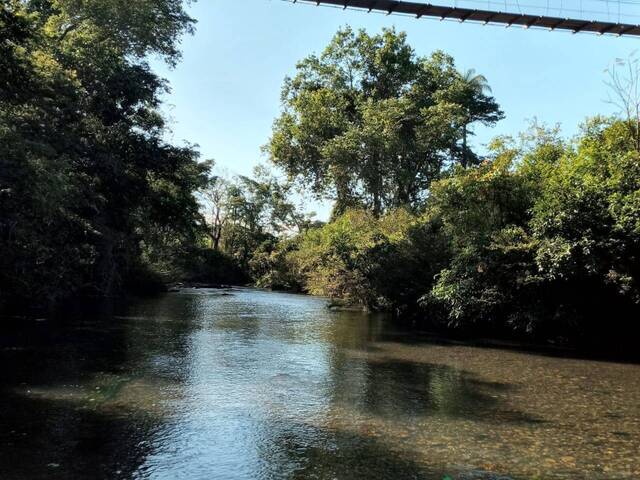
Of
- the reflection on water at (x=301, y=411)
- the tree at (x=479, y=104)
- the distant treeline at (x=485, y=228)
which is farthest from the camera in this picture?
the tree at (x=479, y=104)

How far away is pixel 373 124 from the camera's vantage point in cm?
3675

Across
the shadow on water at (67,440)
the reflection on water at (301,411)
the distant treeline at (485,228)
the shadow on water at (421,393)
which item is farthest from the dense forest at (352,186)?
the shadow on water at (67,440)

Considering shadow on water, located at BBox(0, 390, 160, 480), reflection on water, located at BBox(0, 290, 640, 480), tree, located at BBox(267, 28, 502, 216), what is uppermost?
tree, located at BBox(267, 28, 502, 216)

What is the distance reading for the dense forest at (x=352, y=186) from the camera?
51.8 ft

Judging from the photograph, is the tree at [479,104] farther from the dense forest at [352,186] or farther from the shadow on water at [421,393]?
the shadow on water at [421,393]

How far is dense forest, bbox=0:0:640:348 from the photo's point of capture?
51.8 ft

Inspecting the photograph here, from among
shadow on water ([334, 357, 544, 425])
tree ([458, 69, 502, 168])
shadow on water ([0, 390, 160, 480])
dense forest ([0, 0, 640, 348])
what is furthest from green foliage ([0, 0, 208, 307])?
tree ([458, 69, 502, 168])

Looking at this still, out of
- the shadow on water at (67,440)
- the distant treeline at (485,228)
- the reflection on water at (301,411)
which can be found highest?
the distant treeline at (485,228)

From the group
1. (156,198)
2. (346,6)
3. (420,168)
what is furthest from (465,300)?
(420,168)

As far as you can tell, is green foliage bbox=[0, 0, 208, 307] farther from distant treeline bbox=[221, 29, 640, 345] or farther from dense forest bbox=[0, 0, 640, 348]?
distant treeline bbox=[221, 29, 640, 345]

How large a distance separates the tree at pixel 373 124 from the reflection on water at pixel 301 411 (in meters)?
23.1

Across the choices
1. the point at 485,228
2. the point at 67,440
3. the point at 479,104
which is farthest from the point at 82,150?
the point at 479,104

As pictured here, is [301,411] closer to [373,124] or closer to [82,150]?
[82,150]

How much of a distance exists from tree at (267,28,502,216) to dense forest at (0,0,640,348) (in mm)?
161
